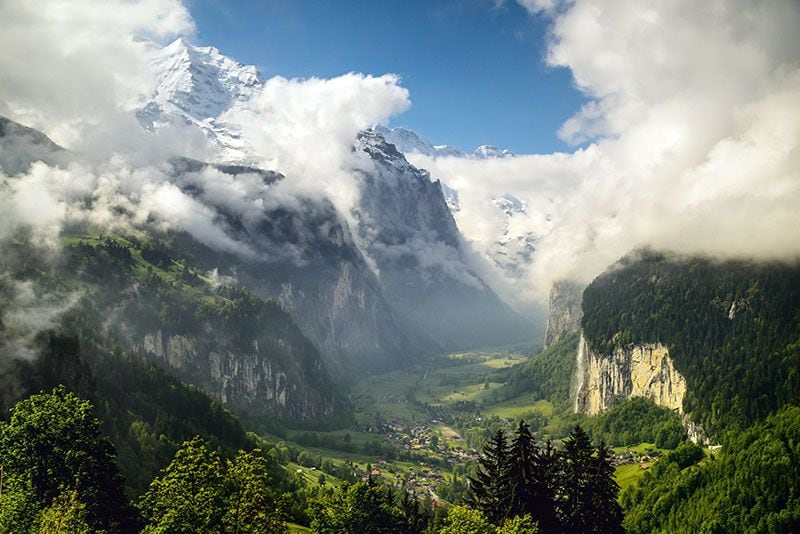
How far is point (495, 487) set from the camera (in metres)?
67.2

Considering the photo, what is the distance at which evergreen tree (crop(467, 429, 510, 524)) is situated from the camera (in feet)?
212

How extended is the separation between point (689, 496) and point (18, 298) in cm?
18271

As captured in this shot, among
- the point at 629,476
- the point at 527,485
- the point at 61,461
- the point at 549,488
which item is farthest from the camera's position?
the point at 629,476

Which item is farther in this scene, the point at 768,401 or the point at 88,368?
the point at 768,401

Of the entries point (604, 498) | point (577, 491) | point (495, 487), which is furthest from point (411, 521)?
point (604, 498)

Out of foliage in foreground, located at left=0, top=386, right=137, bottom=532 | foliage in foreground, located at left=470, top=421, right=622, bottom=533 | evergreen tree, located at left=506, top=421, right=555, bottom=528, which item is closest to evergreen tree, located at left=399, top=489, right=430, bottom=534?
foliage in foreground, located at left=470, top=421, right=622, bottom=533

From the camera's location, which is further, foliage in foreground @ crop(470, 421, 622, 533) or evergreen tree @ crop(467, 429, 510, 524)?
evergreen tree @ crop(467, 429, 510, 524)

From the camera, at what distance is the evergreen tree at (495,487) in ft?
212

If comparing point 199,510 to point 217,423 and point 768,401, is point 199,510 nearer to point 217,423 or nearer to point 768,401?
point 217,423

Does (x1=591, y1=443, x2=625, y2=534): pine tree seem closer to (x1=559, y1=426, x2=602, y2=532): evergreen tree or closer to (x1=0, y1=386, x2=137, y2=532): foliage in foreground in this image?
(x1=559, y1=426, x2=602, y2=532): evergreen tree

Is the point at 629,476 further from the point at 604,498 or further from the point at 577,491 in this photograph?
the point at 577,491

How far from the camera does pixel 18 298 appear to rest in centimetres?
15625

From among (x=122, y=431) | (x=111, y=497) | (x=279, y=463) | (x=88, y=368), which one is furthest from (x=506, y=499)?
(x=279, y=463)

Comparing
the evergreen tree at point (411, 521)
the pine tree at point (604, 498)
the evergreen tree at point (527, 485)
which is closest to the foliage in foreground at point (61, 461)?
the evergreen tree at point (411, 521)
